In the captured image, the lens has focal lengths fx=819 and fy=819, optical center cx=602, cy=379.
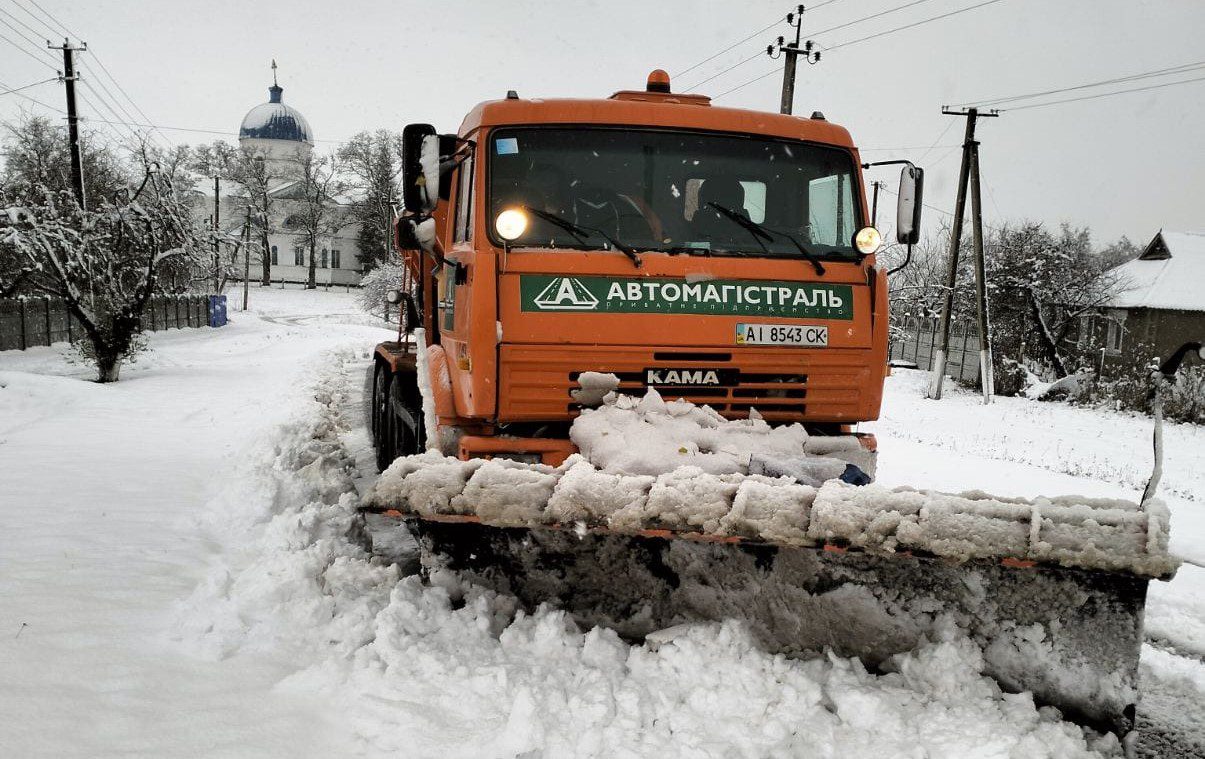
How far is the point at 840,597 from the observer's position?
3238 millimetres

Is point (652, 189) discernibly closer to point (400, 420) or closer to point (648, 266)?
point (648, 266)

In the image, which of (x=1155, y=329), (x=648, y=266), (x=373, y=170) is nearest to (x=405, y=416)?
(x=648, y=266)

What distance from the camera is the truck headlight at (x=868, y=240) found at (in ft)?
15.2

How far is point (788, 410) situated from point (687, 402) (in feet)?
2.14

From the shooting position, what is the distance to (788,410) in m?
4.54

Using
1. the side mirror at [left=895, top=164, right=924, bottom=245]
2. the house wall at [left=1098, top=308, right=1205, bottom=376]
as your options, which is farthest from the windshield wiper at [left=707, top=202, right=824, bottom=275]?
the house wall at [left=1098, top=308, right=1205, bottom=376]

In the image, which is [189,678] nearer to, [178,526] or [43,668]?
[43,668]

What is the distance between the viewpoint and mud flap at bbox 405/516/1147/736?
296cm

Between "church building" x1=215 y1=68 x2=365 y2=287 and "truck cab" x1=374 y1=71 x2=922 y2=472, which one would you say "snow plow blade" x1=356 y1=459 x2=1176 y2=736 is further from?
"church building" x1=215 y1=68 x2=365 y2=287

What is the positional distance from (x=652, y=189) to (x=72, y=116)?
2473cm

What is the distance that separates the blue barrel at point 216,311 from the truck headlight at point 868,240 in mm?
35157

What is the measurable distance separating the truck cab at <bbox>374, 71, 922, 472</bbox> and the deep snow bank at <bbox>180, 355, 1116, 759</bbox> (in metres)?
0.95

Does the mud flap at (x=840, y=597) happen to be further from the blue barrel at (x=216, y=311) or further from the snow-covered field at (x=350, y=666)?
the blue barrel at (x=216, y=311)

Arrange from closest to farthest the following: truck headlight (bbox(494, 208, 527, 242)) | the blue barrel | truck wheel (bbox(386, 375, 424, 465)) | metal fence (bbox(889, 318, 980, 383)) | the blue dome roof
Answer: truck headlight (bbox(494, 208, 527, 242)) < truck wheel (bbox(386, 375, 424, 465)) < metal fence (bbox(889, 318, 980, 383)) < the blue barrel < the blue dome roof
